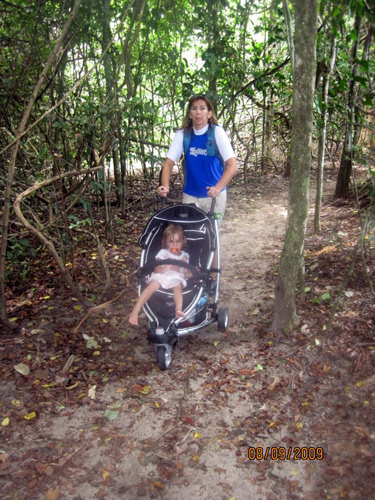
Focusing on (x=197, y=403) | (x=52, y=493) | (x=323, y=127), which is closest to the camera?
(x=52, y=493)

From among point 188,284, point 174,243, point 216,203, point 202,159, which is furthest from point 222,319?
point 202,159

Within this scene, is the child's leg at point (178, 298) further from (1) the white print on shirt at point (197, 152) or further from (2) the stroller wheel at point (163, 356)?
(1) the white print on shirt at point (197, 152)

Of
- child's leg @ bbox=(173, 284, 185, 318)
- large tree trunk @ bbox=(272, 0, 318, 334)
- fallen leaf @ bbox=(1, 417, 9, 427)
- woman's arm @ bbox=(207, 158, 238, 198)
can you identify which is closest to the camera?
fallen leaf @ bbox=(1, 417, 9, 427)

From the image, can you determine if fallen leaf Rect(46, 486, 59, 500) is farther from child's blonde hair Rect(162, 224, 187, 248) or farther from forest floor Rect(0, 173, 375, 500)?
child's blonde hair Rect(162, 224, 187, 248)

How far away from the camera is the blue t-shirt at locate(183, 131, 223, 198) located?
3.93 m

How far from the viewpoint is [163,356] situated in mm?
3422

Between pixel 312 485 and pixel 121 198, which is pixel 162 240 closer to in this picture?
pixel 312 485

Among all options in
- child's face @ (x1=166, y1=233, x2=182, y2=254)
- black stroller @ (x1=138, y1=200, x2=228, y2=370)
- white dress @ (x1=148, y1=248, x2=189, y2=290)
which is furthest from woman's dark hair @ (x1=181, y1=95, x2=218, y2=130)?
white dress @ (x1=148, y1=248, x2=189, y2=290)

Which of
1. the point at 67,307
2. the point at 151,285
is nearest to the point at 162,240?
the point at 151,285

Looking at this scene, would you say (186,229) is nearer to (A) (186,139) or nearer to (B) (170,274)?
(B) (170,274)

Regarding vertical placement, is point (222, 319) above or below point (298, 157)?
below

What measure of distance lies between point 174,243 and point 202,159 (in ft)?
2.80

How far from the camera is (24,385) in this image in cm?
328
